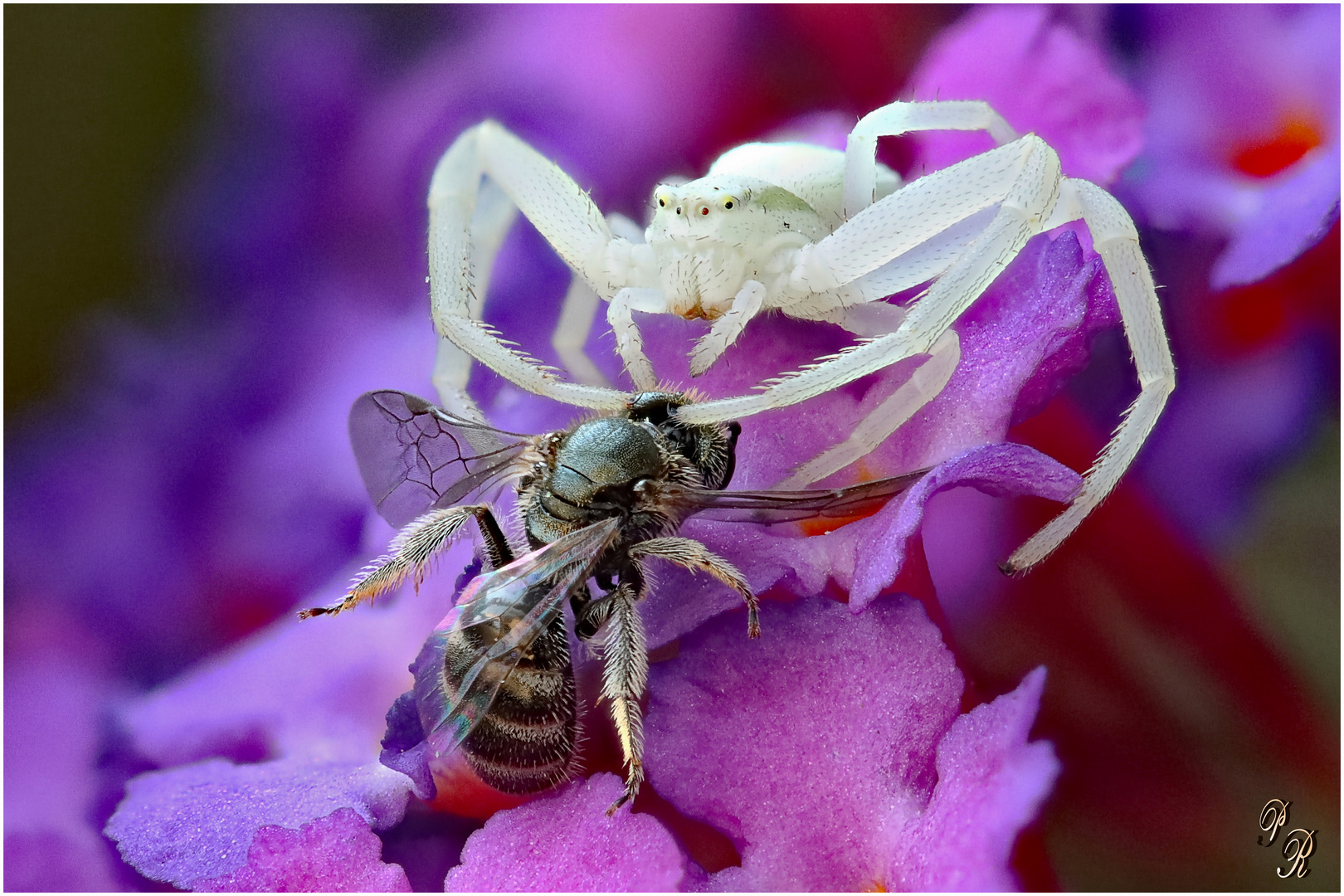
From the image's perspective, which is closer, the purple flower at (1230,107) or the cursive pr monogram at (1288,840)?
the cursive pr monogram at (1288,840)

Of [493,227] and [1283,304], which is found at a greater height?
[493,227]

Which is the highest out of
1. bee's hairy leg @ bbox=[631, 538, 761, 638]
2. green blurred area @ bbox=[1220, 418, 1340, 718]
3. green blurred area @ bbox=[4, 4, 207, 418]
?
green blurred area @ bbox=[4, 4, 207, 418]

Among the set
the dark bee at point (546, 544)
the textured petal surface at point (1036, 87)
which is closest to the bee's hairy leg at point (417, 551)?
the dark bee at point (546, 544)

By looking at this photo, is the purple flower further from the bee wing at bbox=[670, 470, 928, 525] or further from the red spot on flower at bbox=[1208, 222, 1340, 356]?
the bee wing at bbox=[670, 470, 928, 525]

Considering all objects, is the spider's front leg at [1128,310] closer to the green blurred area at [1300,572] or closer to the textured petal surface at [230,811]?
the green blurred area at [1300,572]

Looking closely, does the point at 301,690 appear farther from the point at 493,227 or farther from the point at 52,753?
the point at 493,227

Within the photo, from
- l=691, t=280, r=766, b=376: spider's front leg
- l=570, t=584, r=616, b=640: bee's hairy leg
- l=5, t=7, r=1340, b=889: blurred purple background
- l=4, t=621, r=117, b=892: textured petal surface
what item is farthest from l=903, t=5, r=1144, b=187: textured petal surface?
l=4, t=621, r=117, b=892: textured petal surface

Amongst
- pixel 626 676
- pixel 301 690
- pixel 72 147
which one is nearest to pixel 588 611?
pixel 626 676
